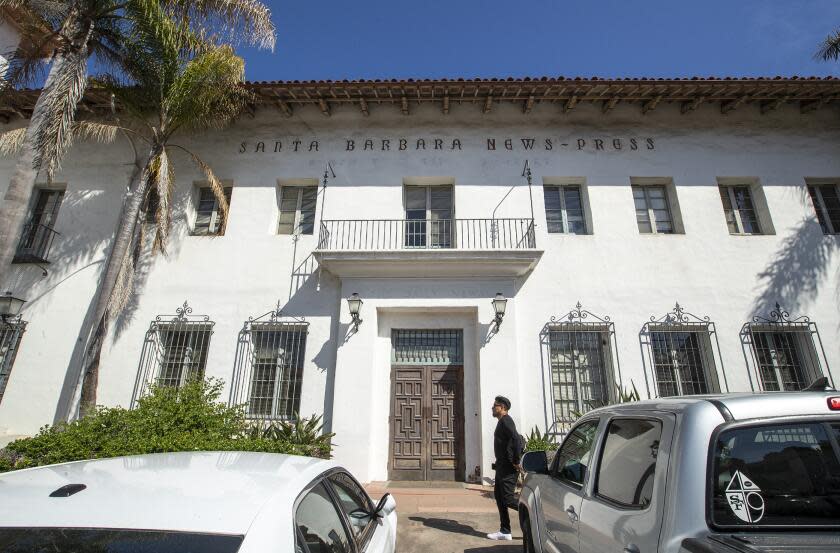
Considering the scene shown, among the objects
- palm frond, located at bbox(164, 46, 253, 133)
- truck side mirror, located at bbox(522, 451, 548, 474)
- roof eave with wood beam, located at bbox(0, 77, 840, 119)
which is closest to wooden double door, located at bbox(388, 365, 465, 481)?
truck side mirror, located at bbox(522, 451, 548, 474)

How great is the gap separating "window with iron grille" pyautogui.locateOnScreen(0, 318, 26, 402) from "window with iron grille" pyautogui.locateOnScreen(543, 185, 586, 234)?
11885mm

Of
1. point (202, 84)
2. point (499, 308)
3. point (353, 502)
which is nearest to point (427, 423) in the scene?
point (499, 308)

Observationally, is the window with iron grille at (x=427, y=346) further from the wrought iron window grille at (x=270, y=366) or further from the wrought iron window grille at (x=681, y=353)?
the wrought iron window grille at (x=681, y=353)

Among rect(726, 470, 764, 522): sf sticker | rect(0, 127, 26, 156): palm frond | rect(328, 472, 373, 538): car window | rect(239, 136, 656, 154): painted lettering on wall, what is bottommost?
rect(328, 472, 373, 538): car window

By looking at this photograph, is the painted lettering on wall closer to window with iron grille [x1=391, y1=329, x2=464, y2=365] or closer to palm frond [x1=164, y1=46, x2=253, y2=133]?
palm frond [x1=164, y1=46, x2=253, y2=133]

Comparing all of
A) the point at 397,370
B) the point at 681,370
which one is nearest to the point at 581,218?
the point at 681,370

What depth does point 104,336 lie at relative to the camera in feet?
28.0

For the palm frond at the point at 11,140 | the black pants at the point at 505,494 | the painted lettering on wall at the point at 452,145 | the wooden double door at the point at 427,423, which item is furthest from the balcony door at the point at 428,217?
the palm frond at the point at 11,140

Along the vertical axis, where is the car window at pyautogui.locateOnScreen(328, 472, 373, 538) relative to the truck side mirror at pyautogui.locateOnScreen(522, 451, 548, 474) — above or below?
below

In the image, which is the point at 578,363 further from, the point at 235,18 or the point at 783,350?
the point at 235,18

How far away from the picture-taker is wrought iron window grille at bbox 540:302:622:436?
8.51 meters

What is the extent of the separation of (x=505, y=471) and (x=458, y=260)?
4.24 metres

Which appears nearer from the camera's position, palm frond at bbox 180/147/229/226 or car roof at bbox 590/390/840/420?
car roof at bbox 590/390/840/420

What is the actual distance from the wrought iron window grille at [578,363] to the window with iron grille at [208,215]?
25.8 feet
